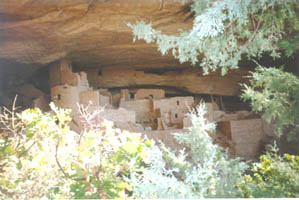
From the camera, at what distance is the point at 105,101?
9125mm

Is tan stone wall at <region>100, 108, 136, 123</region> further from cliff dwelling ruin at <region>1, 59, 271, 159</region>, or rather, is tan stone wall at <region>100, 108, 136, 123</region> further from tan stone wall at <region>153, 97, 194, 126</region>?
tan stone wall at <region>153, 97, 194, 126</region>

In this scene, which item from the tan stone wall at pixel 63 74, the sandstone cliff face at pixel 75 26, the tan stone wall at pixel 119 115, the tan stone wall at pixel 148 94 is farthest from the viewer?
the tan stone wall at pixel 148 94

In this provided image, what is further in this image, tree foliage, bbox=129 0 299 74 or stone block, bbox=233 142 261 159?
stone block, bbox=233 142 261 159

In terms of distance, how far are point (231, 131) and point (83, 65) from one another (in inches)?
213

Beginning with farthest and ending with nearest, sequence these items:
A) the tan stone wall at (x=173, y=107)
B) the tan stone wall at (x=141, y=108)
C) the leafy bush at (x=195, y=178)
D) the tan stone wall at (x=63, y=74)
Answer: the tan stone wall at (x=141, y=108)
the tan stone wall at (x=173, y=107)
the tan stone wall at (x=63, y=74)
the leafy bush at (x=195, y=178)

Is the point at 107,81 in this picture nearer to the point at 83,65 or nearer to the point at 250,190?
the point at 83,65

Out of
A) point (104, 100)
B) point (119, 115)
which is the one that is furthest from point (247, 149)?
point (104, 100)

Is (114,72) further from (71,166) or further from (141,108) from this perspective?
(71,166)

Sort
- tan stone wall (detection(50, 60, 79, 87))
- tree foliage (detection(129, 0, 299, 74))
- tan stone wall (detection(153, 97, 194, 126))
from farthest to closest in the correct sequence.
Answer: tan stone wall (detection(153, 97, 194, 126)) < tan stone wall (detection(50, 60, 79, 87)) < tree foliage (detection(129, 0, 299, 74))

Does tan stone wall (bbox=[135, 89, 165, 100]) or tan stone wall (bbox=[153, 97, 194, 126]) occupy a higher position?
tan stone wall (bbox=[135, 89, 165, 100])

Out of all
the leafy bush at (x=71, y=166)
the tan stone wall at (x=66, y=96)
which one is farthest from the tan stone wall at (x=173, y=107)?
the leafy bush at (x=71, y=166)

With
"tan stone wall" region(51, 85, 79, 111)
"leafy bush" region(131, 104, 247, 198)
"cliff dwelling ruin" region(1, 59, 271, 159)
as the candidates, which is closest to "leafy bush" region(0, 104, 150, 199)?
"leafy bush" region(131, 104, 247, 198)

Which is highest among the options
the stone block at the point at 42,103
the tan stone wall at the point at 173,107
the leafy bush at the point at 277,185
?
the stone block at the point at 42,103

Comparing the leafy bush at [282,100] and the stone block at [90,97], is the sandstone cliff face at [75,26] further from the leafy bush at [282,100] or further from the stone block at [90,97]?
the leafy bush at [282,100]
